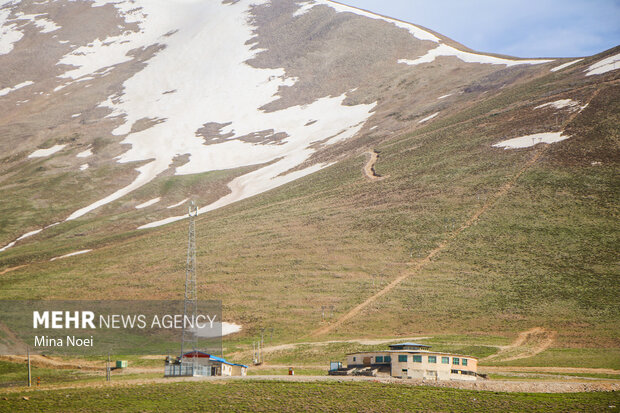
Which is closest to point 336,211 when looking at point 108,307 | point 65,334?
point 108,307

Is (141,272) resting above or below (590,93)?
below

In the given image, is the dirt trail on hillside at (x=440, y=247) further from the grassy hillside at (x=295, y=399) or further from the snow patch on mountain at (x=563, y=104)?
the grassy hillside at (x=295, y=399)

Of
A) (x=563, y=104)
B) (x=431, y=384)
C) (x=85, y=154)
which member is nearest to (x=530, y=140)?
(x=563, y=104)

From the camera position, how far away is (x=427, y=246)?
83688 millimetres

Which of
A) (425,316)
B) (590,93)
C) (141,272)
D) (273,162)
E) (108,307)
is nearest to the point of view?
(425,316)

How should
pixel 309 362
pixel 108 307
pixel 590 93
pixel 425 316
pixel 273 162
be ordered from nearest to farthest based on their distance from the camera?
pixel 309 362 → pixel 425 316 → pixel 108 307 → pixel 590 93 → pixel 273 162

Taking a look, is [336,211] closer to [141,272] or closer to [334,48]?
[141,272]

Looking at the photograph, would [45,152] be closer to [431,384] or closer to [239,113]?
[239,113]

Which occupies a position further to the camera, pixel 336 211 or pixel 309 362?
pixel 336 211

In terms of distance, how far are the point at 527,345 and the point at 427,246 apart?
24.6 metres

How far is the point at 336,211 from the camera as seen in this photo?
9869 centimetres

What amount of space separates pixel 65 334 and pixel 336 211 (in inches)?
1597

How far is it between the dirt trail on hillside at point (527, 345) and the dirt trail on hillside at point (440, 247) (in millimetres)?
16799

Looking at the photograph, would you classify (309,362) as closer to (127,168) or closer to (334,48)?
(127,168)
